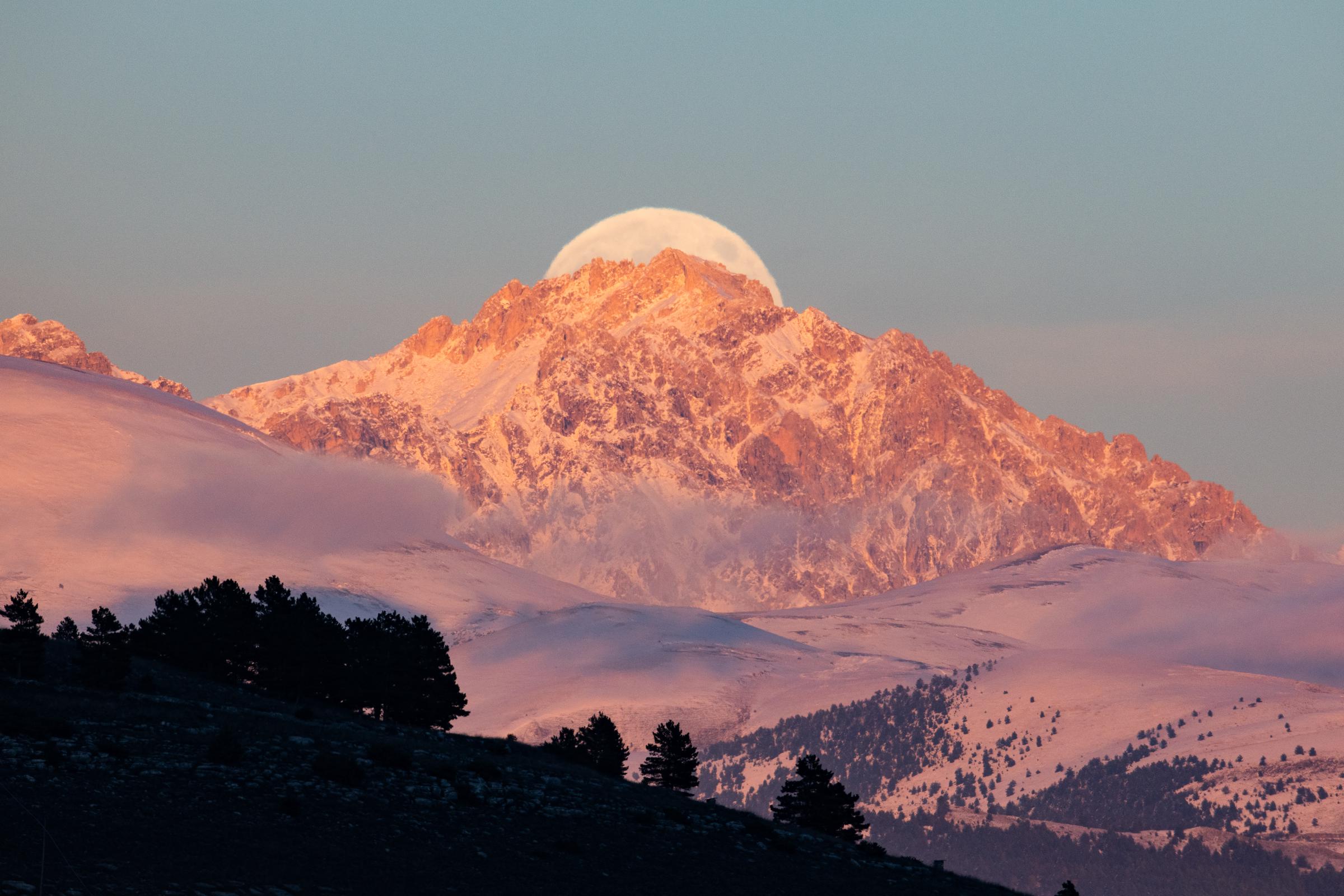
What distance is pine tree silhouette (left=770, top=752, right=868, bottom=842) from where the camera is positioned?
111500 millimetres

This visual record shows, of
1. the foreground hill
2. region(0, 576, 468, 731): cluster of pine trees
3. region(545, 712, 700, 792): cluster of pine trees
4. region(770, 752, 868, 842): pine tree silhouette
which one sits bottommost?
the foreground hill

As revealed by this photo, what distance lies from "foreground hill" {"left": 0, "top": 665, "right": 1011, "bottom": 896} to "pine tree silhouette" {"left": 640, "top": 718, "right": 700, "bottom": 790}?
3428cm

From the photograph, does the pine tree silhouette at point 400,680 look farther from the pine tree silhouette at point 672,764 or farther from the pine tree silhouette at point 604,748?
the pine tree silhouette at point 672,764

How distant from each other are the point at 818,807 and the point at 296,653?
33168mm

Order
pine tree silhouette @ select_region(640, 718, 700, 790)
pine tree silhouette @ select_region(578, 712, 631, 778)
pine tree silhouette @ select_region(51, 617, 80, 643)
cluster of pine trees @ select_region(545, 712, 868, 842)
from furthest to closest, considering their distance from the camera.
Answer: pine tree silhouette @ select_region(640, 718, 700, 790), pine tree silhouette @ select_region(578, 712, 631, 778), cluster of pine trees @ select_region(545, 712, 868, 842), pine tree silhouette @ select_region(51, 617, 80, 643)

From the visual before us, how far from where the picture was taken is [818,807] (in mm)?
112938

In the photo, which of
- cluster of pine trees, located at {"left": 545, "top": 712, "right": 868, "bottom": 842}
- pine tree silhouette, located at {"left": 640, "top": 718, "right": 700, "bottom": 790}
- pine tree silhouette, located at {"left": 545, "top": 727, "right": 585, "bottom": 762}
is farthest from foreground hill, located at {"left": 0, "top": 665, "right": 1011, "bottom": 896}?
pine tree silhouette, located at {"left": 640, "top": 718, "right": 700, "bottom": 790}

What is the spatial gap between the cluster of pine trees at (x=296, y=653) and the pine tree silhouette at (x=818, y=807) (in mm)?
21362

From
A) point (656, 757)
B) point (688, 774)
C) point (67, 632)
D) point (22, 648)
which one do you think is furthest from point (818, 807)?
point (22, 648)

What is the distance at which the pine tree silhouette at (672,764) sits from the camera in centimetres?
12156

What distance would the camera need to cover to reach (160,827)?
2323 inches

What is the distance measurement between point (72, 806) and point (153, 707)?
19.6 metres

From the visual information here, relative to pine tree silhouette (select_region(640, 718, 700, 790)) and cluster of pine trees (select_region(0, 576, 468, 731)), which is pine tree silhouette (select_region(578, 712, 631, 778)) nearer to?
pine tree silhouette (select_region(640, 718, 700, 790))

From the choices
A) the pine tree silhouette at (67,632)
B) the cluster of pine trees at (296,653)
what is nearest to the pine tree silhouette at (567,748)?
the cluster of pine trees at (296,653)
